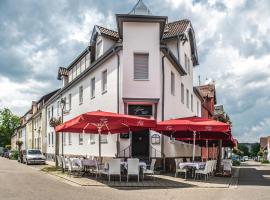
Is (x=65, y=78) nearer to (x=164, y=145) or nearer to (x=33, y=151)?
(x=33, y=151)

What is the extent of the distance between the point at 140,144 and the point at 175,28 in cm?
1009

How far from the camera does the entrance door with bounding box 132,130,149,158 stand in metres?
24.5

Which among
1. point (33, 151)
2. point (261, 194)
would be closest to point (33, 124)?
point (33, 151)

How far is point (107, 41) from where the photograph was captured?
28844 mm

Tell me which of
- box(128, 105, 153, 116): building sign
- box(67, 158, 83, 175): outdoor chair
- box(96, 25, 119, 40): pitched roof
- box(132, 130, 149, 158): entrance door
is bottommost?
box(67, 158, 83, 175): outdoor chair

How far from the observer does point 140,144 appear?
24594 millimetres

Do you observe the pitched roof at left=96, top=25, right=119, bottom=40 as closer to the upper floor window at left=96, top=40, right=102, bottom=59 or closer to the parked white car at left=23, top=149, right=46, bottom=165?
the upper floor window at left=96, top=40, right=102, bottom=59

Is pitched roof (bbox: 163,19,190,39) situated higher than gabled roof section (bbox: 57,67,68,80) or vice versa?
pitched roof (bbox: 163,19,190,39)

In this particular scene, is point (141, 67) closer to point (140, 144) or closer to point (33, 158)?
point (140, 144)

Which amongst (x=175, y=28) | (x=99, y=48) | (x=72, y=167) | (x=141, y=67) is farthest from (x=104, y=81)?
(x=72, y=167)

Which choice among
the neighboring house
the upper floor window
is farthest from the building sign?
the neighboring house

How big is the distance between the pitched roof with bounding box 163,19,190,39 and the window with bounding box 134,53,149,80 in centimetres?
495

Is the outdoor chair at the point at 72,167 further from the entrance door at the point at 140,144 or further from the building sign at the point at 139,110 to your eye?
the building sign at the point at 139,110

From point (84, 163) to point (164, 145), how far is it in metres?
6.09
